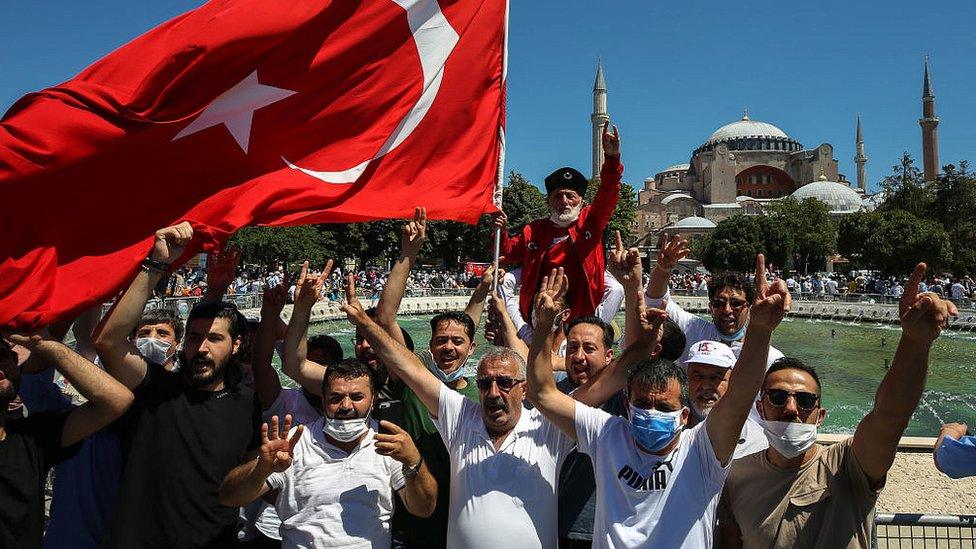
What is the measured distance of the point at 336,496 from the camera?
3.17m

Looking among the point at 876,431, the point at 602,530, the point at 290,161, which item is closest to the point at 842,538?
the point at 876,431

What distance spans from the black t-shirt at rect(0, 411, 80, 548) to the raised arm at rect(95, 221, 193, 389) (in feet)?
0.98

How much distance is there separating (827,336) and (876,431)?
25981 millimetres

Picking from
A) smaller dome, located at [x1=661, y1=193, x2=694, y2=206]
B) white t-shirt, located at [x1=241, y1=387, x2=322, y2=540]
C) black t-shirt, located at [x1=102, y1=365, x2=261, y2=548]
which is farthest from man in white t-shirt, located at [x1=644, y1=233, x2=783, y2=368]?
smaller dome, located at [x1=661, y1=193, x2=694, y2=206]

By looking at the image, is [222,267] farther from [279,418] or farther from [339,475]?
[339,475]

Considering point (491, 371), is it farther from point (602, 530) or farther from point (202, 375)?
point (202, 375)

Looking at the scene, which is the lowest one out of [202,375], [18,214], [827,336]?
[827,336]

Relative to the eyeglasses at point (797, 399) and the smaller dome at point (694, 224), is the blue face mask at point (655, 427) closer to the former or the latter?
the eyeglasses at point (797, 399)

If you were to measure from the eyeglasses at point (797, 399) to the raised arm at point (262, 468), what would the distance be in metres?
1.98

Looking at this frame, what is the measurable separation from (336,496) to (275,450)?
0.39 m

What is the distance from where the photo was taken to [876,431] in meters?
2.75

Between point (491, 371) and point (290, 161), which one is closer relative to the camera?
point (491, 371)

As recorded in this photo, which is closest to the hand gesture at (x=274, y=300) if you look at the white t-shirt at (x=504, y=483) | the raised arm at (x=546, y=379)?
the white t-shirt at (x=504, y=483)

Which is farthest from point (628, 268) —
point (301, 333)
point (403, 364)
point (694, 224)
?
point (694, 224)
